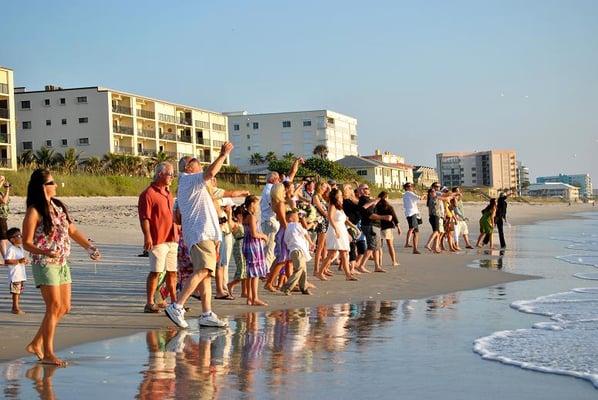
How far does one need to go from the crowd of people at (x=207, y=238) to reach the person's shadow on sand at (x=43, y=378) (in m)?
0.13

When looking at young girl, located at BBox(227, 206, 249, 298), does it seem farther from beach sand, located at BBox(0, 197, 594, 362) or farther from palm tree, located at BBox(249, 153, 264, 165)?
palm tree, located at BBox(249, 153, 264, 165)

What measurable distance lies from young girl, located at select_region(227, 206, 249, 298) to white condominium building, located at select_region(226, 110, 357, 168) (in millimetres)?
94512

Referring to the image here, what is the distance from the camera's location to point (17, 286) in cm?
918

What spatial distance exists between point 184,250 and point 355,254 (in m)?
5.40

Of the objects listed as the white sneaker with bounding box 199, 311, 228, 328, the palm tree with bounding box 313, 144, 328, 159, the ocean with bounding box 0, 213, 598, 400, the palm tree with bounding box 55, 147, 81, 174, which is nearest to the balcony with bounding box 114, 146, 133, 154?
the palm tree with bounding box 55, 147, 81, 174

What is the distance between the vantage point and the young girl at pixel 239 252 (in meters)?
10.5

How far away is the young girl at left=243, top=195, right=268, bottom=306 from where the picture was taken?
10.0m

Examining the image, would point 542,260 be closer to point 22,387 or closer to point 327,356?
point 327,356

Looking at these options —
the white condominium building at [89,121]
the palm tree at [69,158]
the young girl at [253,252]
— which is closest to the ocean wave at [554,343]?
the young girl at [253,252]

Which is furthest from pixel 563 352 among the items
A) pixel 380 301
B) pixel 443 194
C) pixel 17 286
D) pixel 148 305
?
pixel 443 194

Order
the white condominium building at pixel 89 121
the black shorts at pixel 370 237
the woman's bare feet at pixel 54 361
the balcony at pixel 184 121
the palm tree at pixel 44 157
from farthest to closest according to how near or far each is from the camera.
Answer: the balcony at pixel 184 121 → the white condominium building at pixel 89 121 → the palm tree at pixel 44 157 → the black shorts at pixel 370 237 → the woman's bare feet at pixel 54 361

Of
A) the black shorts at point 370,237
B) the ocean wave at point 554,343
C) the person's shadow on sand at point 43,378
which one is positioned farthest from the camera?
the black shorts at point 370,237

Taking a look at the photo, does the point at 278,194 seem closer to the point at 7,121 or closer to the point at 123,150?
the point at 7,121

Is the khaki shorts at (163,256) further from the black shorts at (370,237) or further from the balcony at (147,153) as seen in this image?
the balcony at (147,153)
